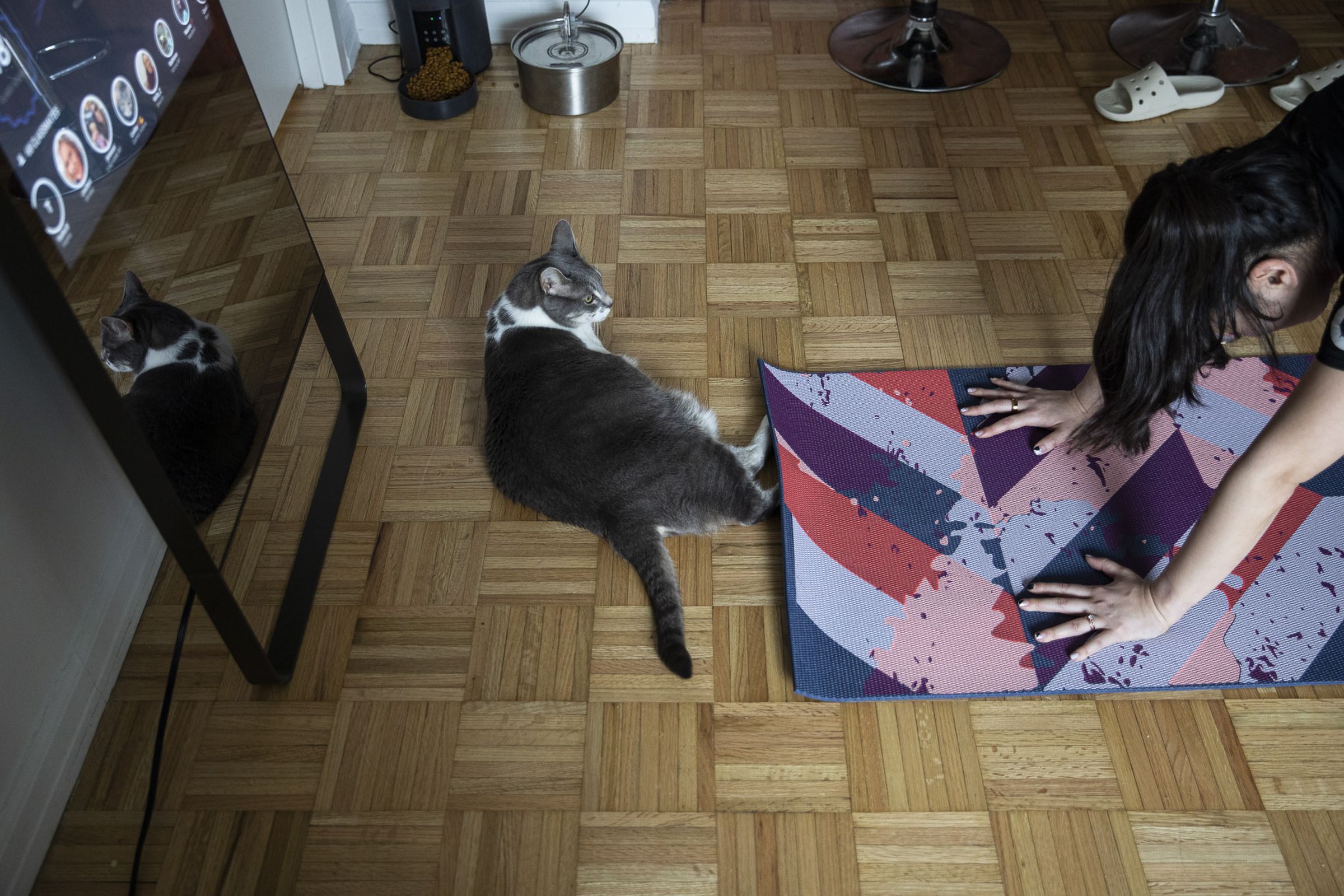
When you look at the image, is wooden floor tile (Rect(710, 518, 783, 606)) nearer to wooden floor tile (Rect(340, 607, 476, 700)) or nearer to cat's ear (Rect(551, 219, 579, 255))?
wooden floor tile (Rect(340, 607, 476, 700))

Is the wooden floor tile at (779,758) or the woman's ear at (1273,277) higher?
the woman's ear at (1273,277)

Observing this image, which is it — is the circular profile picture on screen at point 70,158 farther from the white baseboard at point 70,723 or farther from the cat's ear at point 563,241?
the cat's ear at point 563,241

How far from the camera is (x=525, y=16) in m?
2.39

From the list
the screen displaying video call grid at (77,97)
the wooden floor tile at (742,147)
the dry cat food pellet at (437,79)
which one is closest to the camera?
the screen displaying video call grid at (77,97)

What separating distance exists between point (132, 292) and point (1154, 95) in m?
2.07

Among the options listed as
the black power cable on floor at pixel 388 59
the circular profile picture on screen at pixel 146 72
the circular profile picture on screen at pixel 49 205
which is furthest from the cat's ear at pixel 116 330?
the black power cable on floor at pixel 388 59

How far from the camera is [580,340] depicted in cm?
152

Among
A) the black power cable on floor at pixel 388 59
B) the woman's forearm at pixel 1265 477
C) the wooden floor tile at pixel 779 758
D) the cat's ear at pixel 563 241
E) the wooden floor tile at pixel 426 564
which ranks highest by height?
the woman's forearm at pixel 1265 477

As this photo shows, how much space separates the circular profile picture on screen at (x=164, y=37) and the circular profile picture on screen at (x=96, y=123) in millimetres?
173

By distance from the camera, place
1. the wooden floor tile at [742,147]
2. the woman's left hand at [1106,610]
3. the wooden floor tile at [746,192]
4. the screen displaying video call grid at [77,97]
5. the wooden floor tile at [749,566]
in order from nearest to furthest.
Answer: the screen displaying video call grid at [77,97], the woman's left hand at [1106,610], the wooden floor tile at [749,566], the wooden floor tile at [746,192], the wooden floor tile at [742,147]

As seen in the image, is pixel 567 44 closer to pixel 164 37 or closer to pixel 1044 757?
pixel 164 37

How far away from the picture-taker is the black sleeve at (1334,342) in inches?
35.6

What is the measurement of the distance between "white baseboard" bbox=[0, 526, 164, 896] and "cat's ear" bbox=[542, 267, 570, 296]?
656 mm

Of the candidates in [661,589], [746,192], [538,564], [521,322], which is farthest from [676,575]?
[746,192]
